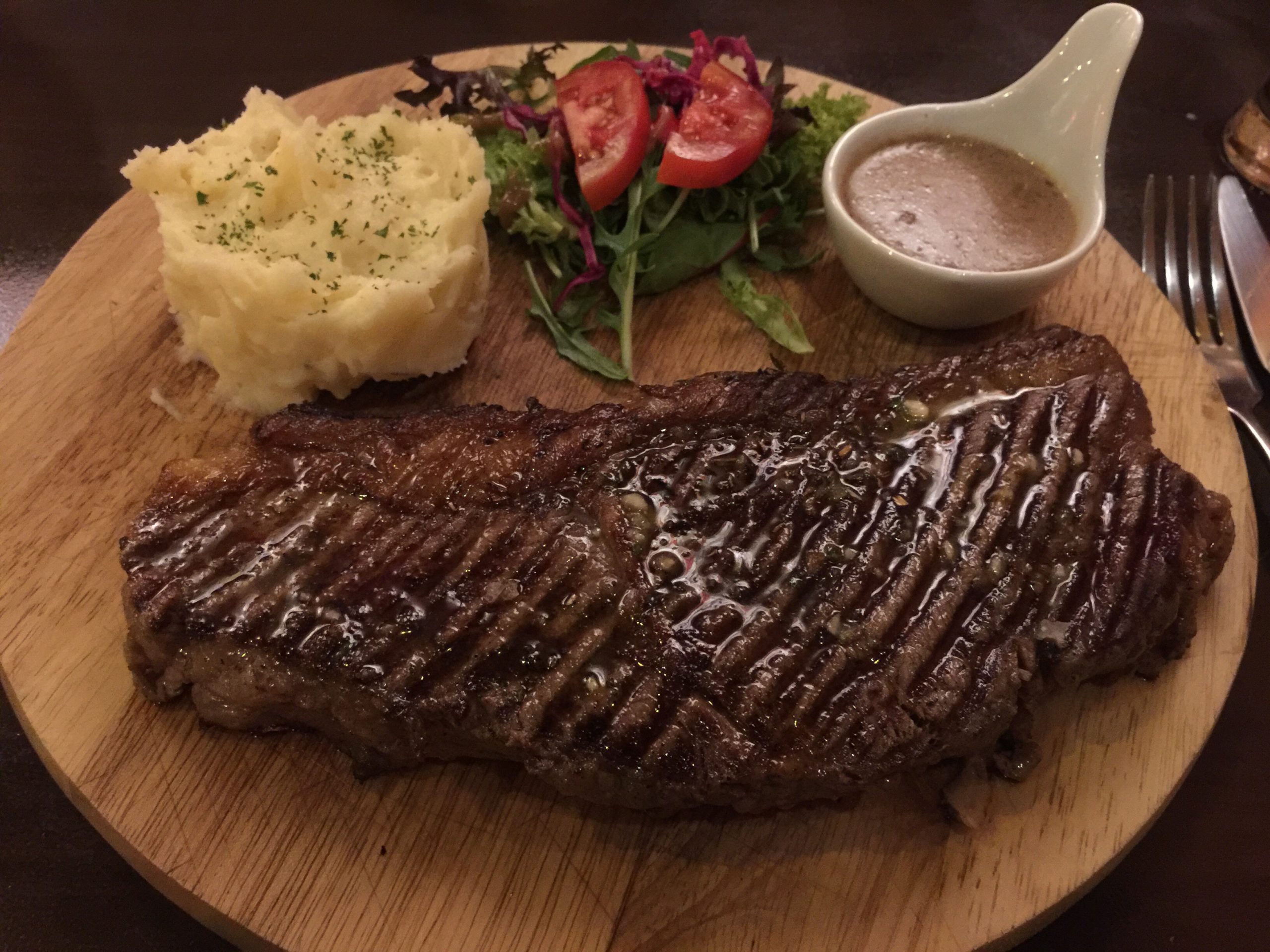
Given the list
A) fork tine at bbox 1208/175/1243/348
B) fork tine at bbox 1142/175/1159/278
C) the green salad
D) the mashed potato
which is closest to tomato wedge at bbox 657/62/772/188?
the green salad

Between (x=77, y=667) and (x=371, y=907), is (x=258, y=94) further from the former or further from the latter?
(x=371, y=907)

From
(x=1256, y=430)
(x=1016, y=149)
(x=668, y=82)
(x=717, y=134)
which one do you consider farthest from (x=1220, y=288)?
(x=668, y=82)

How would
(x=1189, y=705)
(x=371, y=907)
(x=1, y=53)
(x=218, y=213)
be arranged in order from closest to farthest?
(x=371, y=907) → (x=1189, y=705) → (x=218, y=213) → (x=1, y=53)

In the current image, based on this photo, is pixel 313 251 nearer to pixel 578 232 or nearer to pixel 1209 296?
pixel 578 232

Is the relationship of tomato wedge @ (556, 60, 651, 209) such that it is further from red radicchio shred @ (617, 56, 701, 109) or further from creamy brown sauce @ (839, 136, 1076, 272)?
creamy brown sauce @ (839, 136, 1076, 272)

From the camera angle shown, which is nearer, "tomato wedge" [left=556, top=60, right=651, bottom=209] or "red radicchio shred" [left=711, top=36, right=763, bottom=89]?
"tomato wedge" [left=556, top=60, right=651, bottom=209]

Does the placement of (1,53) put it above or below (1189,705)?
above

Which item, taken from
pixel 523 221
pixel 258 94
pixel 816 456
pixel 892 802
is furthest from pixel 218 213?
pixel 892 802
